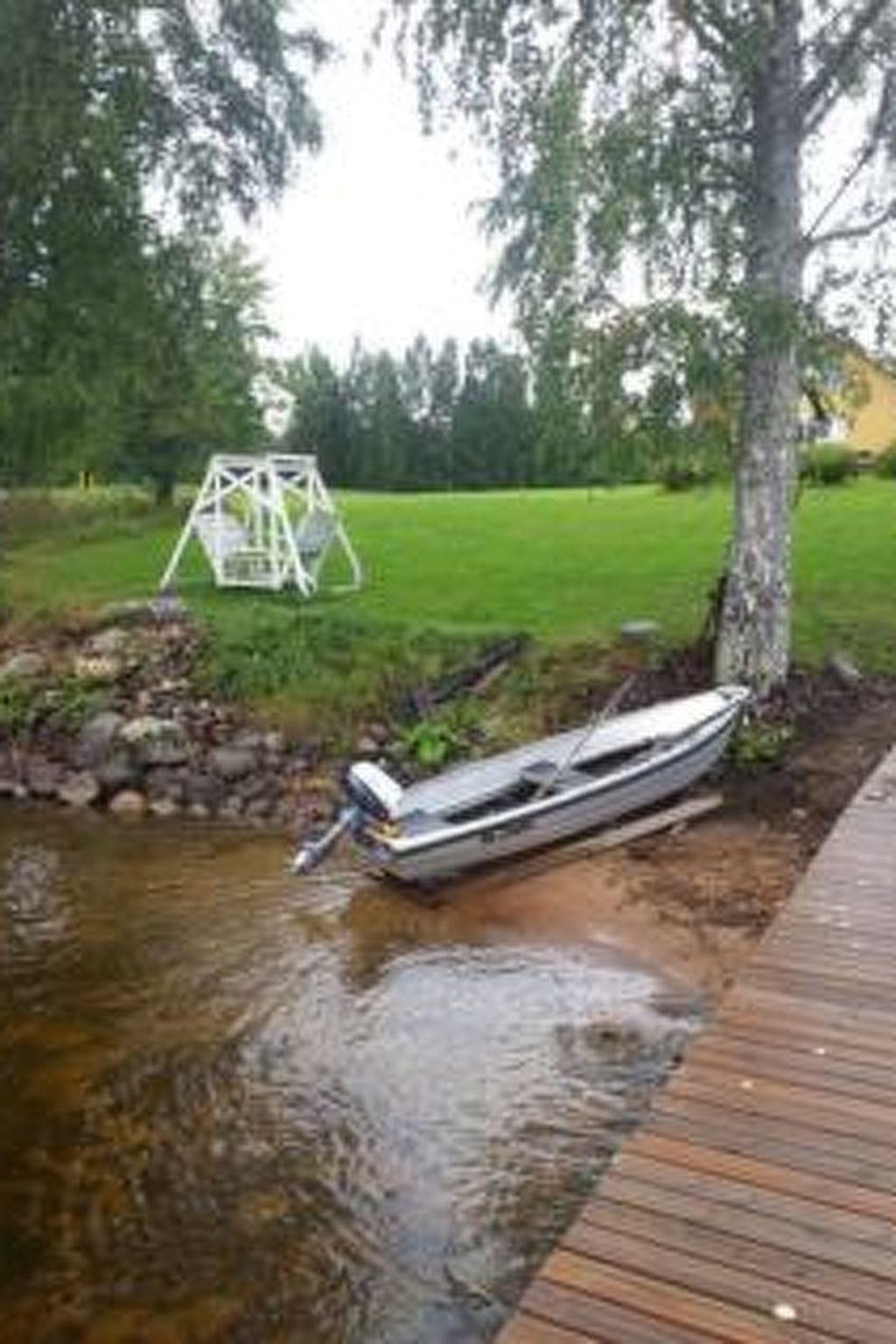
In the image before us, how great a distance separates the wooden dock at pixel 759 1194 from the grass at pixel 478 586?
9243mm

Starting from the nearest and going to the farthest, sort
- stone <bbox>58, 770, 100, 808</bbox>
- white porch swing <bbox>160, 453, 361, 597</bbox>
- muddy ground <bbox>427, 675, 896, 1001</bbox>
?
muddy ground <bbox>427, 675, 896, 1001</bbox>
stone <bbox>58, 770, 100, 808</bbox>
white porch swing <bbox>160, 453, 361, 597</bbox>

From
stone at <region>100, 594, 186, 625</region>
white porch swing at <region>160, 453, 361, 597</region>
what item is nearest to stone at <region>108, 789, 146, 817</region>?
stone at <region>100, 594, 186, 625</region>

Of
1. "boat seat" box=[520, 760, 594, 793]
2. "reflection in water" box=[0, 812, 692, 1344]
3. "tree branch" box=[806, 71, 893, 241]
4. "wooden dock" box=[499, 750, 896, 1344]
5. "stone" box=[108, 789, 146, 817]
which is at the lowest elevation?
"reflection in water" box=[0, 812, 692, 1344]

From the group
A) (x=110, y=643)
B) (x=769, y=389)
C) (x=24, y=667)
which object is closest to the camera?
(x=769, y=389)

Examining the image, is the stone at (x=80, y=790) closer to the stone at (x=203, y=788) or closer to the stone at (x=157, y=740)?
the stone at (x=157, y=740)

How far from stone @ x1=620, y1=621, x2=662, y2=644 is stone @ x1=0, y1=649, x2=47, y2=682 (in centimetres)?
700

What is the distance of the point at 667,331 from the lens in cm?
1334

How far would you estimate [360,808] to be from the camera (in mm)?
12391

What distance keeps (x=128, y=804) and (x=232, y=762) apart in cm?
116

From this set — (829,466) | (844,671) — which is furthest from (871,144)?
(829,466)

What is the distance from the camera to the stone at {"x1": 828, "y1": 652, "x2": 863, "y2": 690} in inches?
607

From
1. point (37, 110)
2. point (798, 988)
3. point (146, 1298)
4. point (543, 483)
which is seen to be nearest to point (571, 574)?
point (37, 110)

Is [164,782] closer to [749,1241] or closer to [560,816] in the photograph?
[560,816]

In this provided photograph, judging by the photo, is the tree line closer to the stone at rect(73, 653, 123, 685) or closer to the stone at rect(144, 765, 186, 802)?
the stone at rect(73, 653, 123, 685)
